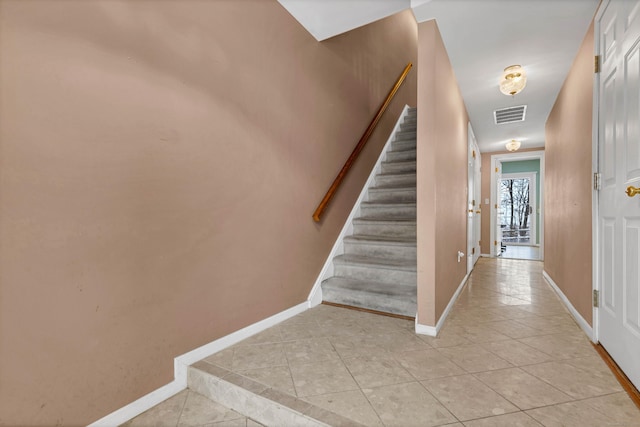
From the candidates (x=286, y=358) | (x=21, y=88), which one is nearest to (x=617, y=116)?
(x=286, y=358)

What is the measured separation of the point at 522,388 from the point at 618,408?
344 mm

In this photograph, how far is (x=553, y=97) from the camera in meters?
3.31

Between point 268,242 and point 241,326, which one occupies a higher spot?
point 268,242

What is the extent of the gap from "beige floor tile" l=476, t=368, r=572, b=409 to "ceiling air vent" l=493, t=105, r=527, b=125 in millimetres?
3281

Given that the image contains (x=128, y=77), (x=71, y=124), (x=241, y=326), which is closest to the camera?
(x=71, y=124)

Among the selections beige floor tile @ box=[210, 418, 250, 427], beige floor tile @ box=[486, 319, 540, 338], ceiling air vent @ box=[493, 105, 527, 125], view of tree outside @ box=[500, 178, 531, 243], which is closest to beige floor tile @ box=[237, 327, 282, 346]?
beige floor tile @ box=[210, 418, 250, 427]

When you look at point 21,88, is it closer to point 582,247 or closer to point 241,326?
point 241,326

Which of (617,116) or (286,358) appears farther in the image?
(286,358)

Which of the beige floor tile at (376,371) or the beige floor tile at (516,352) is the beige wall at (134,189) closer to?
the beige floor tile at (376,371)

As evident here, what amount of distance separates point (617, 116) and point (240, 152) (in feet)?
7.08

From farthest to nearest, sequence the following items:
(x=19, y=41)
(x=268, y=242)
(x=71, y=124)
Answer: (x=268, y=242) → (x=71, y=124) → (x=19, y=41)

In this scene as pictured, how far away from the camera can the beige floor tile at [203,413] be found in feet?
4.51

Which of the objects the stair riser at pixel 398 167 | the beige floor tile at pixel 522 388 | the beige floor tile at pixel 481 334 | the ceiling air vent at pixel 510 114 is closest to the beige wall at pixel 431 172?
the beige floor tile at pixel 481 334

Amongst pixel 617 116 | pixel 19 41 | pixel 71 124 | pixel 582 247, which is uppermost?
pixel 19 41
